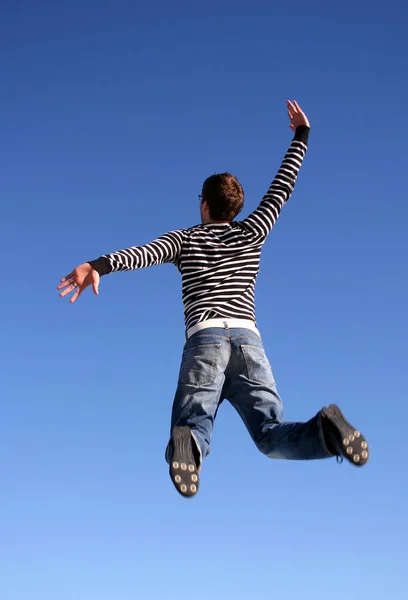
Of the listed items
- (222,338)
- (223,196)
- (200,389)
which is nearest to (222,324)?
(222,338)

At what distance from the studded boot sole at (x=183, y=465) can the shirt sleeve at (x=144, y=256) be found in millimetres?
1438

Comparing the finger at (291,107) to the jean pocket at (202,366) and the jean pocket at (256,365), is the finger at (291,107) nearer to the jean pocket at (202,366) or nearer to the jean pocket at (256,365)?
the jean pocket at (256,365)

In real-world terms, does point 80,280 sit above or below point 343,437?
above

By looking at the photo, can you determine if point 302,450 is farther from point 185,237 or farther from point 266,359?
point 185,237

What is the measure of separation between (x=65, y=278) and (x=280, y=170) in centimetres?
245

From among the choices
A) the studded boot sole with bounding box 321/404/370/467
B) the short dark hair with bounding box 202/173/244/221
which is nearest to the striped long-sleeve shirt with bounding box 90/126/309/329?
the short dark hair with bounding box 202/173/244/221

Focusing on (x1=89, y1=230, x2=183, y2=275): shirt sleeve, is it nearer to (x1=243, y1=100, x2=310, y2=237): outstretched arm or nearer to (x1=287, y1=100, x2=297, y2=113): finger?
(x1=243, y1=100, x2=310, y2=237): outstretched arm

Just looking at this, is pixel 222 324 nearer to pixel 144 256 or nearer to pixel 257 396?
pixel 257 396

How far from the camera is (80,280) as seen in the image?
6043 mm

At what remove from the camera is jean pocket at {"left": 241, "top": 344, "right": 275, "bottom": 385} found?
6418 mm

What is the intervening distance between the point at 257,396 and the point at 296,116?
3006 mm

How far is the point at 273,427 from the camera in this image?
20.5ft

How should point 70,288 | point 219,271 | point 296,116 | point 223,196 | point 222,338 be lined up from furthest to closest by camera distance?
point 296,116 < point 223,196 < point 219,271 < point 222,338 < point 70,288

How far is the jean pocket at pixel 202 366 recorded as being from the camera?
6277 mm
